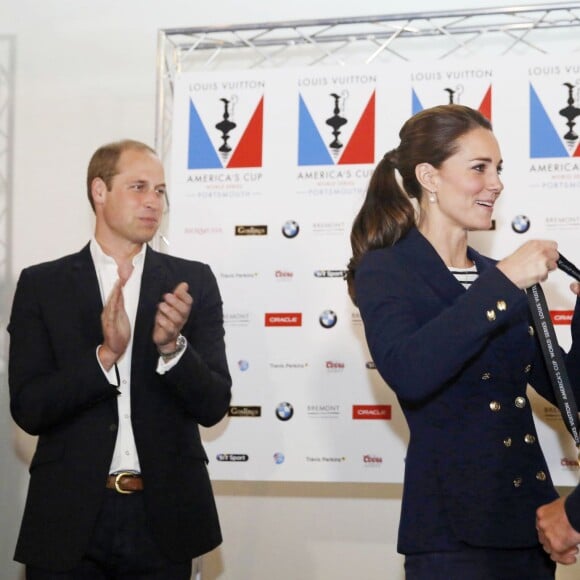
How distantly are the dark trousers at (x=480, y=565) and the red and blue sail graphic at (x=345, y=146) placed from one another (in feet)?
8.20

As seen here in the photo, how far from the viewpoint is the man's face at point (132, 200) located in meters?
3.39

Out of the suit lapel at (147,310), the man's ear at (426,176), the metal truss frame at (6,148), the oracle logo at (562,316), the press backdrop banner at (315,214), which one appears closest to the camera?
the man's ear at (426,176)

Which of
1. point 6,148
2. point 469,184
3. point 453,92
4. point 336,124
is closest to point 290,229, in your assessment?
point 336,124

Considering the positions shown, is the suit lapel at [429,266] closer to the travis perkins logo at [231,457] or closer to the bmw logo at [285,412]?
the bmw logo at [285,412]

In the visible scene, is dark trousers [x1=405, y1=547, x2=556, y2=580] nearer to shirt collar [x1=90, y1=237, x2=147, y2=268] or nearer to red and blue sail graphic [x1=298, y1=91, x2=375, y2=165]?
shirt collar [x1=90, y1=237, x2=147, y2=268]

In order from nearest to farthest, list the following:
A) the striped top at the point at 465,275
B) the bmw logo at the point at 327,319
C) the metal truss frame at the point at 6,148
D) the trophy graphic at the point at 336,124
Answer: the striped top at the point at 465,275 < the bmw logo at the point at 327,319 < the trophy graphic at the point at 336,124 < the metal truss frame at the point at 6,148

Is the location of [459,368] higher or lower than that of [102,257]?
lower

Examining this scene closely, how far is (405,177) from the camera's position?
104 inches

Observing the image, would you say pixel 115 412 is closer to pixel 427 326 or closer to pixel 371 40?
pixel 427 326

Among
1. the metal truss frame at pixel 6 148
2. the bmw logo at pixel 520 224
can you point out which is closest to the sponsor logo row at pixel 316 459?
the bmw logo at pixel 520 224

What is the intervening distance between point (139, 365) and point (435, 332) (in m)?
1.28

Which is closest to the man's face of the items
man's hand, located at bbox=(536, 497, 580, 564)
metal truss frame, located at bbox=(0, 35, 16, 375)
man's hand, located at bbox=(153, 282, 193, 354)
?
man's hand, located at bbox=(153, 282, 193, 354)

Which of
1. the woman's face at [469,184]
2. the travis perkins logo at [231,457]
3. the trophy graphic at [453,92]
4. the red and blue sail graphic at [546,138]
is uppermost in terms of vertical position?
the trophy graphic at [453,92]

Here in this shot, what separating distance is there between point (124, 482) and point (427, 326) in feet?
4.12
